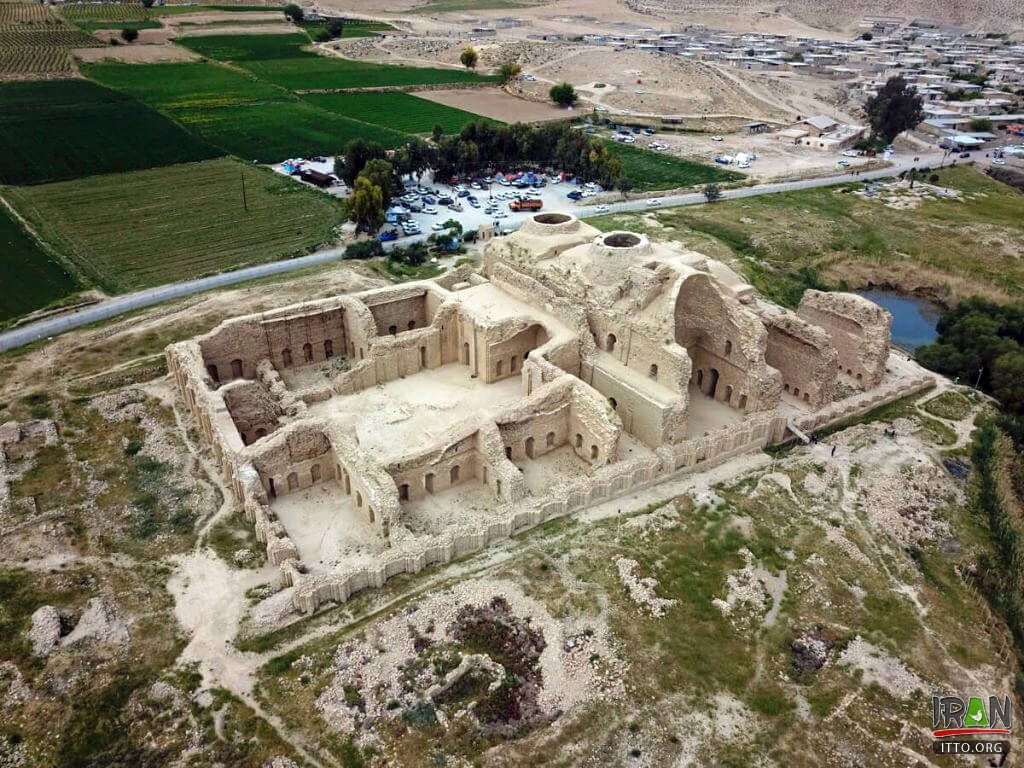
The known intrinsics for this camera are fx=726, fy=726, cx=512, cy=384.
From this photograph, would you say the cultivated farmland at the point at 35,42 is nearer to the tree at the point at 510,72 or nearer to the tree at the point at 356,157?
the tree at the point at 510,72

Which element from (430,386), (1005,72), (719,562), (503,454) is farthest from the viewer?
(1005,72)

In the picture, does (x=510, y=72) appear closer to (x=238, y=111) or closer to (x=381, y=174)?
(x=238, y=111)

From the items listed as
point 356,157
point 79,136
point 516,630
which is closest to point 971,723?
point 516,630

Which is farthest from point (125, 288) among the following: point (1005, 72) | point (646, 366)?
point (1005, 72)

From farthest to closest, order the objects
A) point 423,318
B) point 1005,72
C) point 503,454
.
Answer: point 1005,72
point 423,318
point 503,454

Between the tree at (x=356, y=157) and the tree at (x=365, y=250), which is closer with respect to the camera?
the tree at (x=365, y=250)

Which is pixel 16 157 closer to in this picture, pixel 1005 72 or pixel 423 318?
pixel 423 318

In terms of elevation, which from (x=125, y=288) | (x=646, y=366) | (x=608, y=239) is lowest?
(x=125, y=288)

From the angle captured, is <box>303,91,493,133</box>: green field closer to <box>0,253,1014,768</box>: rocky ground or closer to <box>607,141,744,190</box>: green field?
<box>607,141,744,190</box>: green field

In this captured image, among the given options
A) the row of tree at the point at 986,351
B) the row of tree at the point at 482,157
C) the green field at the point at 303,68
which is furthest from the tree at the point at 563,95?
the row of tree at the point at 986,351
